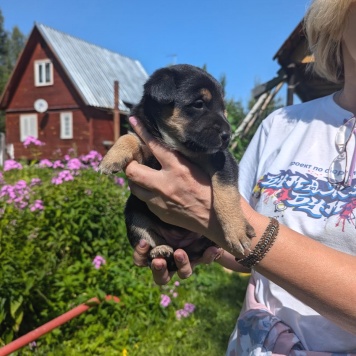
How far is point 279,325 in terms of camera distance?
1735 millimetres

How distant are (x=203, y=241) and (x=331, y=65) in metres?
1.33

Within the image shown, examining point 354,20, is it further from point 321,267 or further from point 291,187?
point 321,267

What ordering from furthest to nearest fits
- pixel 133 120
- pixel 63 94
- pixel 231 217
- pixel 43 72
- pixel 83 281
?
pixel 43 72
pixel 63 94
pixel 83 281
pixel 133 120
pixel 231 217

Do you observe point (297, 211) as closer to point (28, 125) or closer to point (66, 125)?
point (66, 125)

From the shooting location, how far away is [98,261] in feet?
14.1

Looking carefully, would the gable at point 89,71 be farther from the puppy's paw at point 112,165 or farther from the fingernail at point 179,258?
the fingernail at point 179,258

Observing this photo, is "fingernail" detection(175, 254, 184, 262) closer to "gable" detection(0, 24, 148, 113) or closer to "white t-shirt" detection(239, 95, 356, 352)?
"white t-shirt" detection(239, 95, 356, 352)

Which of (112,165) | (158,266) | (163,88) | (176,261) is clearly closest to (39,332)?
(158,266)

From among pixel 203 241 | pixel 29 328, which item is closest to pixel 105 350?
pixel 29 328

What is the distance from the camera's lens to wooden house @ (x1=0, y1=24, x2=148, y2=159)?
66.2ft

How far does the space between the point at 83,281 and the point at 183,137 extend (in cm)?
260

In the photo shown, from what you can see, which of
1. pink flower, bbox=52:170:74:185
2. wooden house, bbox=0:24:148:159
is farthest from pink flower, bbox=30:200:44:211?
wooden house, bbox=0:24:148:159

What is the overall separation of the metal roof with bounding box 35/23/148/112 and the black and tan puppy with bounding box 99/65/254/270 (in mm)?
17226

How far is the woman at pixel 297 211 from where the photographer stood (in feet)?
4.93
